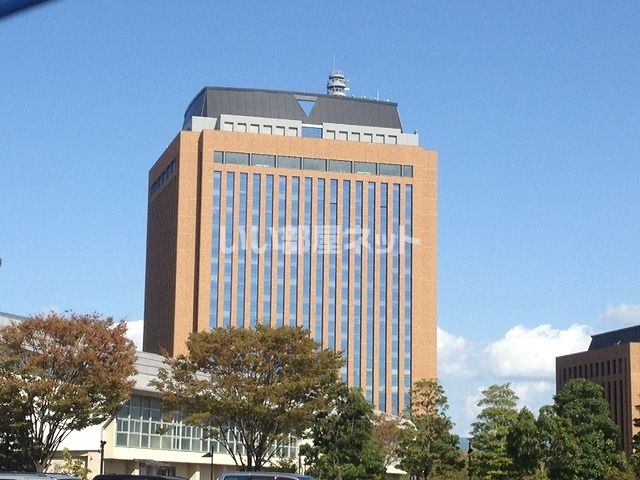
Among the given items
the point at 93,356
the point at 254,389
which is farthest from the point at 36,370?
the point at 254,389

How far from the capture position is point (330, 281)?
127 meters

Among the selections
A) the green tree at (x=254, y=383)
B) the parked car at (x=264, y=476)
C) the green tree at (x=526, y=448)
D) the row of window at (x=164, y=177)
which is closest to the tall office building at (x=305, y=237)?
the row of window at (x=164, y=177)

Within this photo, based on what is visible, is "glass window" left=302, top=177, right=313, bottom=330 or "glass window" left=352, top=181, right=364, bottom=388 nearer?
"glass window" left=352, top=181, right=364, bottom=388

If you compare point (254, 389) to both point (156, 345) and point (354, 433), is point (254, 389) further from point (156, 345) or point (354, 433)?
point (156, 345)

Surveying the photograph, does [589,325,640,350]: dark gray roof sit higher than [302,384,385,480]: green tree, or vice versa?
[589,325,640,350]: dark gray roof

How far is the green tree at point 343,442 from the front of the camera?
59031 mm

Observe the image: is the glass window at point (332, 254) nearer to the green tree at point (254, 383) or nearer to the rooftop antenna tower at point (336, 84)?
the rooftop antenna tower at point (336, 84)

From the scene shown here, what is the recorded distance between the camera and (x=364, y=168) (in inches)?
5157

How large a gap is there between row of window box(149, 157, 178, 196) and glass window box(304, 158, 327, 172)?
14.8 meters

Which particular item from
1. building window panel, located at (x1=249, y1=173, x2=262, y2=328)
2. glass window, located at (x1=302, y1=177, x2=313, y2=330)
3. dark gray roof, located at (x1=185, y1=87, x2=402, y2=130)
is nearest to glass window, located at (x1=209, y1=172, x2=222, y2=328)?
building window panel, located at (x1=249, y1=173, x2=262, y2=328)

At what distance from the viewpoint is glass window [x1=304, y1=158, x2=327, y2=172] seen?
12975 cm

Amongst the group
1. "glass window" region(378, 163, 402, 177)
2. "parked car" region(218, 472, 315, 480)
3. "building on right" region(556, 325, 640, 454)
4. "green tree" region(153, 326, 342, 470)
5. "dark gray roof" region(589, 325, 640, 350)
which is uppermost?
"glass window" region(378, 163, 402, 177)

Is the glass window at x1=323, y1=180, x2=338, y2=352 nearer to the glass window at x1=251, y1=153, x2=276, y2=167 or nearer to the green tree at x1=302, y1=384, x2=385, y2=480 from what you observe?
the glass window at x1=251, y1=153, x2=276, y2=167

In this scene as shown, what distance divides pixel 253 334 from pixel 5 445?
1202cm
